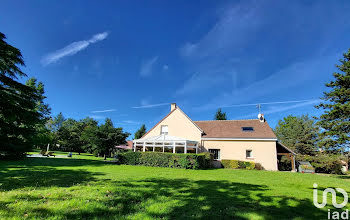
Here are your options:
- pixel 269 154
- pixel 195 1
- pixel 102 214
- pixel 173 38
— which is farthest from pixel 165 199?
pixel 269 154

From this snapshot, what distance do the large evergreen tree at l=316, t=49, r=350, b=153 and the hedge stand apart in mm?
10938

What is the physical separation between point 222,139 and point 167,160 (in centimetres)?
767

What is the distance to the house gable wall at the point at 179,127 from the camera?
68.4 ft

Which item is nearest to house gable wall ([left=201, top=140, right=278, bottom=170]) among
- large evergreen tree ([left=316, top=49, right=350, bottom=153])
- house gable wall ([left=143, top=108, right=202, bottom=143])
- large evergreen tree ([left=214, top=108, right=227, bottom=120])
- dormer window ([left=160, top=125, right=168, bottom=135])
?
house gable wall ([left=143, top=108, right=202, bottom=143])

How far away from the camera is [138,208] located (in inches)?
148

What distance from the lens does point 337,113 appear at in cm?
1446

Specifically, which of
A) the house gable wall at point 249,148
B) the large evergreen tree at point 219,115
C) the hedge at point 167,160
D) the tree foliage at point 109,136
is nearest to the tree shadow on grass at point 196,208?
the hedge at point 167,160

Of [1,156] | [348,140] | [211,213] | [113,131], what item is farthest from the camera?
[113,131]

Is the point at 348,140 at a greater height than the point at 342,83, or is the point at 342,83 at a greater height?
the point at 342,83

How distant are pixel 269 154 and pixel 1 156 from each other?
27.2 meters

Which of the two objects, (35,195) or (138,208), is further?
(35,195)

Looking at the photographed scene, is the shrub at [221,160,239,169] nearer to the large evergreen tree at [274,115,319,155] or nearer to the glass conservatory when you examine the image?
the glass conservatory

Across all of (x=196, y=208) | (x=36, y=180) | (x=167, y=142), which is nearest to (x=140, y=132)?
(x=167, y=142)

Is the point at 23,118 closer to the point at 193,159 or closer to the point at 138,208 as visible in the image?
the point at 138,208
